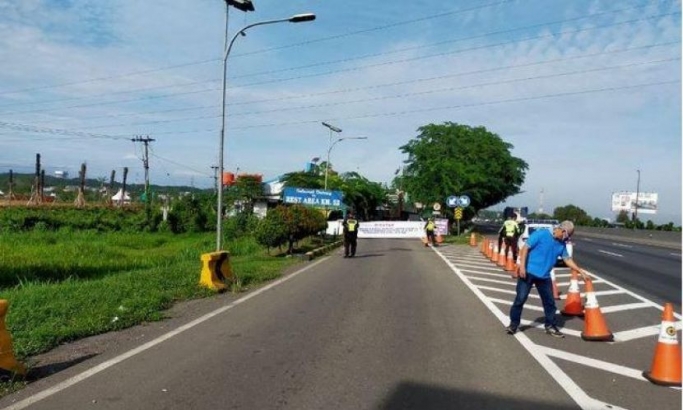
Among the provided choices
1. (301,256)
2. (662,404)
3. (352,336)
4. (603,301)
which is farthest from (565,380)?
(301,256)

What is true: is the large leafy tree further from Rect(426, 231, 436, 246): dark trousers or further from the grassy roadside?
the grassy roadside

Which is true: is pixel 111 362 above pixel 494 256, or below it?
below

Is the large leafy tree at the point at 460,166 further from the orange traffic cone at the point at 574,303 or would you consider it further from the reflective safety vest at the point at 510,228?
the orange traffic cone at the point at 574,303

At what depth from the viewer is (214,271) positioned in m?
13.7

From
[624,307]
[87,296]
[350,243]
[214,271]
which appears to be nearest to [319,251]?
[350,243]

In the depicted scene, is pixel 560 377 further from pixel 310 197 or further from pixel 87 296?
pixel 310 197

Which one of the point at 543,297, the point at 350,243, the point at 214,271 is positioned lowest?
the point at 214,271

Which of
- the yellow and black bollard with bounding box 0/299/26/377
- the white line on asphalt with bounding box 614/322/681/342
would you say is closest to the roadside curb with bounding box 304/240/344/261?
the white line on asphalt with bounding box 614/322/681/342

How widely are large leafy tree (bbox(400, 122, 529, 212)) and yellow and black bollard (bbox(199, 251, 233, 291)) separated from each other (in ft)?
126

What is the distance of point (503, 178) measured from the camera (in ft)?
199

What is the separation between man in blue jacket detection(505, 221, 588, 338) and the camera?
340 inches

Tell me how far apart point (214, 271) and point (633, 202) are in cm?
12112

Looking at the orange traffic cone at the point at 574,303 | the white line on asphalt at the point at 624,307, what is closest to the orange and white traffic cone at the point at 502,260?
the white line on asphalt at the point at 624,307

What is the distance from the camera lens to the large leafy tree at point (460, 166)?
5175 cm
